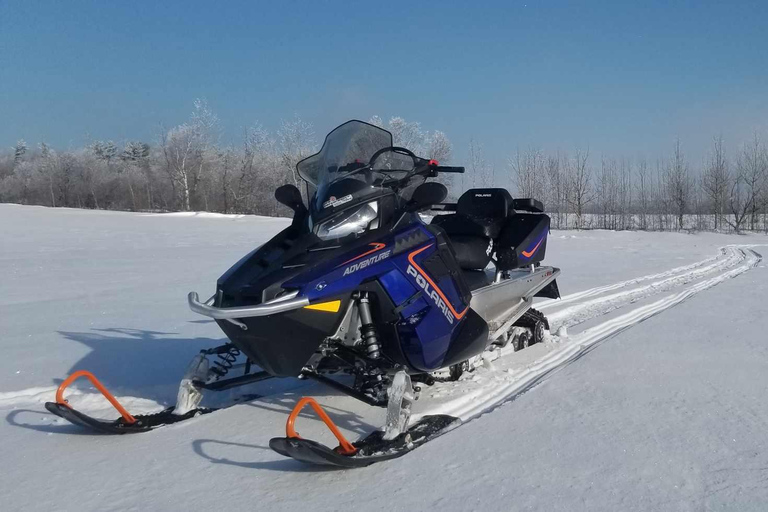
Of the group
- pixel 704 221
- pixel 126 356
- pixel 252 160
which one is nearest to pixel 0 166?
pixel 252 160

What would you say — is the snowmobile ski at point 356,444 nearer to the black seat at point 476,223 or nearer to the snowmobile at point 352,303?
the snowmobile at point 352,303

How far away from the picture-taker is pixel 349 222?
3.32m

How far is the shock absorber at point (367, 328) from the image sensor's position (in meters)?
3.24

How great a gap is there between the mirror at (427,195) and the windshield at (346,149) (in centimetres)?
39

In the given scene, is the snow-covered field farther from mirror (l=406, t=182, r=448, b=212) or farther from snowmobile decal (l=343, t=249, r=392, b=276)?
mirror (l=406, t=182, r=448, b=212)

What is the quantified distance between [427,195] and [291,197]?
0.89 meters

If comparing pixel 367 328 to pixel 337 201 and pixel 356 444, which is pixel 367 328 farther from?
pixel 337 201

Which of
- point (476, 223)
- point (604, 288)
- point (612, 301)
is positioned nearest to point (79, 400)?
point (476, 223)

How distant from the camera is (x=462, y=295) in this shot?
3.80 meters

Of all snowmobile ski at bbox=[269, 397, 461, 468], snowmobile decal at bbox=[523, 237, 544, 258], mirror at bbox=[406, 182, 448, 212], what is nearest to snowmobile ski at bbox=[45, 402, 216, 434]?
snowmobile ski at bbox=[269, 397, 461, 468]

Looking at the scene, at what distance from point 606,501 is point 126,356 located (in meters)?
4.07

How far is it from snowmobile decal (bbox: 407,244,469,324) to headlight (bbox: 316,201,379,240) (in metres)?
0.31

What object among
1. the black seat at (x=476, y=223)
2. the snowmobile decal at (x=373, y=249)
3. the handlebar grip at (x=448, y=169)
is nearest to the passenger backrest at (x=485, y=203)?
the black seat at (x=476, y=223)

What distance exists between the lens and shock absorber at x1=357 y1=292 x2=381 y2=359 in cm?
324
